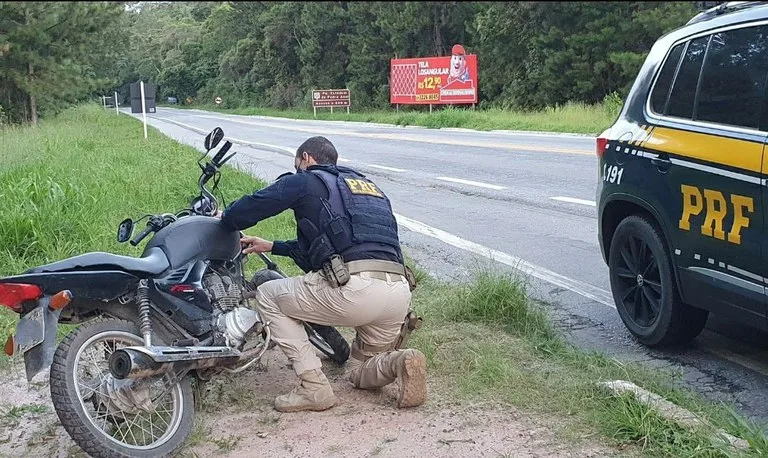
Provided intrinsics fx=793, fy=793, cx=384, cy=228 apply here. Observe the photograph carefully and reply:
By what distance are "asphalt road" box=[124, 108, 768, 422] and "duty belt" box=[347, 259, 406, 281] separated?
1632 millimetres

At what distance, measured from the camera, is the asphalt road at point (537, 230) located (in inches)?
177

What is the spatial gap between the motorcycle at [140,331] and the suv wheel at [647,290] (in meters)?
2.24

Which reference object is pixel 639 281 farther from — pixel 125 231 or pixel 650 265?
pixel 125 231

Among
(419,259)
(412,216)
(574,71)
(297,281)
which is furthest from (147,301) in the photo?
(574,71)

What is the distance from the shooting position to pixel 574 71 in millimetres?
33844

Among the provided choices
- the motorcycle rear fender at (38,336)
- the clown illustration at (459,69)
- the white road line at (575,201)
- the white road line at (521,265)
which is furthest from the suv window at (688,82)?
the clown illustration at (459,69)

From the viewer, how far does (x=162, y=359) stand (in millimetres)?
3377

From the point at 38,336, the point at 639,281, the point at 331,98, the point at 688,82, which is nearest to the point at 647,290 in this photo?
the point at 639,281

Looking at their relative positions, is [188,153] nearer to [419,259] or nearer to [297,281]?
[419,259]

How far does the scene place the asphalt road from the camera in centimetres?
449

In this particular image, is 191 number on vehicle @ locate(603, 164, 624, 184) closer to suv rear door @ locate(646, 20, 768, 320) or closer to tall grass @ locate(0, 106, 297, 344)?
suv rear door @ locate(646, 20, 768, 320)

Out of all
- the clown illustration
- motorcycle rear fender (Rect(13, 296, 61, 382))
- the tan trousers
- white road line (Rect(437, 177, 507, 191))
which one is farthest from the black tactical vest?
the clown illustration

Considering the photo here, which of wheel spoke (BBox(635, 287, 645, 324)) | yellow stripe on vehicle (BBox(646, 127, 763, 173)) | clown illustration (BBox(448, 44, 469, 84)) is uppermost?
clown illustration (BBox(448, 44, 469, 84))

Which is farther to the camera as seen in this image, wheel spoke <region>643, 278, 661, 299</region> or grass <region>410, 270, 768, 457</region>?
wheel spoke <region>643, 278, 661, 299</region>
